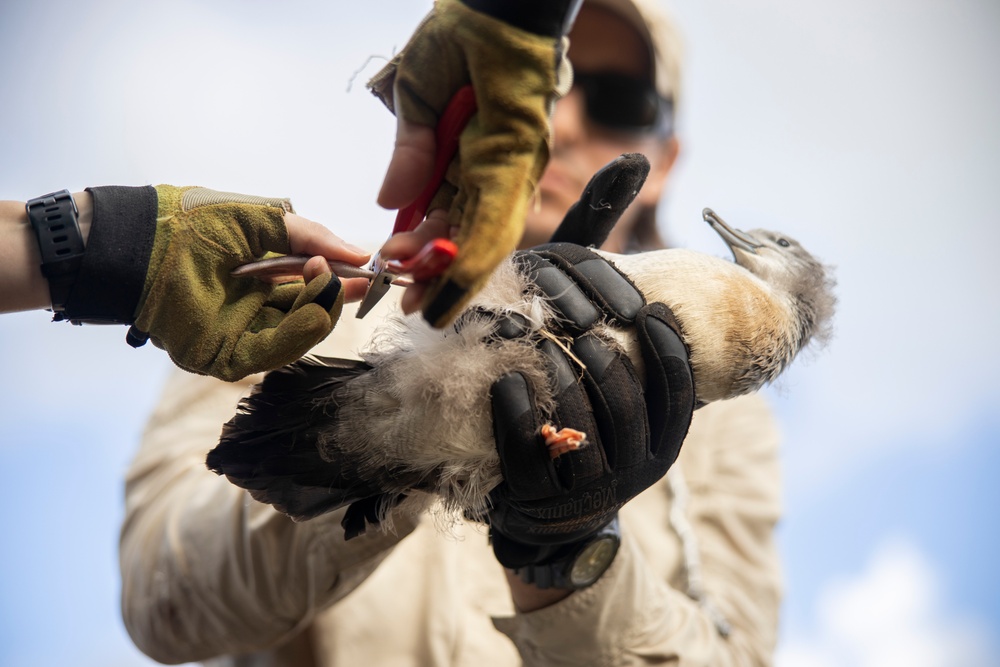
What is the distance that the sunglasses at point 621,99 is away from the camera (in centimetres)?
199

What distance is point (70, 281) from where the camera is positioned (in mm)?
690

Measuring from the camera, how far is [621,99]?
200 centimetres

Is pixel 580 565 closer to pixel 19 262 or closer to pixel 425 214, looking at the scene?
pixel 425 214

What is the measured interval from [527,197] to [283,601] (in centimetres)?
80

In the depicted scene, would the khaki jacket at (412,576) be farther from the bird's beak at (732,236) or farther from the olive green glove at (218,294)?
the bird's beak at (732,236)

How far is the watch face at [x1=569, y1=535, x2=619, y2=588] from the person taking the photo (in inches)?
38.8

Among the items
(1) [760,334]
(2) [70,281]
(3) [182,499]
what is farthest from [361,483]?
(3) [182,499]

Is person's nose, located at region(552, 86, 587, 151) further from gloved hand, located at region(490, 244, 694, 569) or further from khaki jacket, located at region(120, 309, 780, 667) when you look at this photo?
gloved hand, located at region(490, 244, 694, 569)

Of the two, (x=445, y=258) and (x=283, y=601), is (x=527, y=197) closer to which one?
(x=445, y=258)

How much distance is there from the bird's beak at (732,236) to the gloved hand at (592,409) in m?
0.22

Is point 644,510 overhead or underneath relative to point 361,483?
underneath

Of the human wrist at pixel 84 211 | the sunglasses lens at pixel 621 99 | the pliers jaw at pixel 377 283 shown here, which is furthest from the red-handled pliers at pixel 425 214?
the sunglasses lens at pixel 621 99

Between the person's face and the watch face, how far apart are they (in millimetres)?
893

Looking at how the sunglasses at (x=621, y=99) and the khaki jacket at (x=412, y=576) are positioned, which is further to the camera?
the sunglasses at (x=621, y=99)
